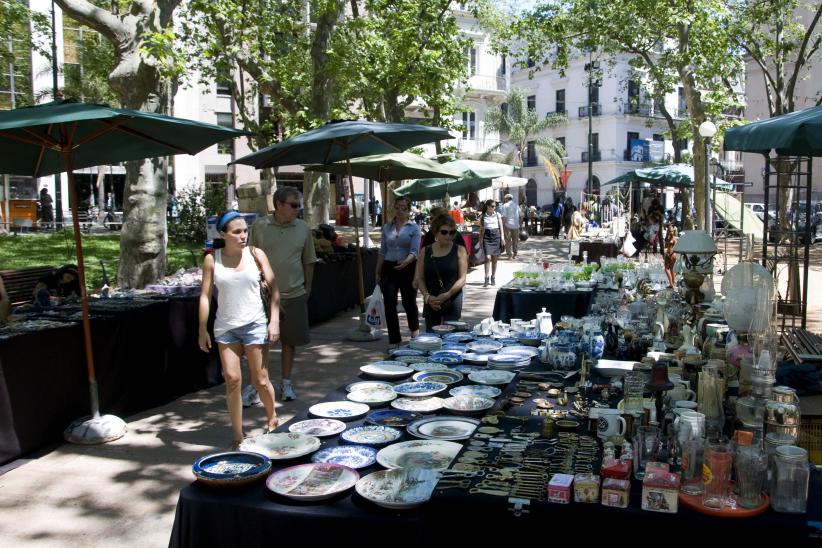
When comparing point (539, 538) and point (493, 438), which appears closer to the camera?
point (539, 538)

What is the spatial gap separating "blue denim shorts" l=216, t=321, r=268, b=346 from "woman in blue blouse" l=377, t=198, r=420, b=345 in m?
2.99

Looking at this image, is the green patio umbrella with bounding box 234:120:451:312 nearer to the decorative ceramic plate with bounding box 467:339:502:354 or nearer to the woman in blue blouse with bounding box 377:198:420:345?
the woman in blue blouse with bounding box 377:198:420:345

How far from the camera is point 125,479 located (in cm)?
443

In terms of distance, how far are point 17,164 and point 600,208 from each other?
29.1 metres

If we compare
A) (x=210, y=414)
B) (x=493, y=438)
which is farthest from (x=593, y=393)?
(x=210, y=414)

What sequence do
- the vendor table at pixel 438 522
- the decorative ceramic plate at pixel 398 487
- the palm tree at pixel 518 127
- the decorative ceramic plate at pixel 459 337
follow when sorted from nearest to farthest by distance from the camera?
the vendor table at pixel 438 522 < the decorative ceramic plate at pixel 398 487 < the decorative ceramic plate at pixel 459 337 < the palm tree at pixel 518 127

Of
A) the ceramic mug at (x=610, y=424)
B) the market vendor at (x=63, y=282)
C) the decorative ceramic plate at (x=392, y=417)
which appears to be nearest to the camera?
the ceramic mug at (x=610, y=424)

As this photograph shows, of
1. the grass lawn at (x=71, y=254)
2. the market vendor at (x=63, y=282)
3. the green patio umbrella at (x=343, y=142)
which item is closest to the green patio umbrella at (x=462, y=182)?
the grass lawn at (x=71, y=254)

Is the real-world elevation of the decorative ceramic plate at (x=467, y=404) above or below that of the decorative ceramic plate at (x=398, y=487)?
above

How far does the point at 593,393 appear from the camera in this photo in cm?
330

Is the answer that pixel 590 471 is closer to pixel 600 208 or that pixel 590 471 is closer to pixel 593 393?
pixel 593 393

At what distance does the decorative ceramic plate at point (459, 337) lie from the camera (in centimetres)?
489

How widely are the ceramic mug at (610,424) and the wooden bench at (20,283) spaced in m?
6.97

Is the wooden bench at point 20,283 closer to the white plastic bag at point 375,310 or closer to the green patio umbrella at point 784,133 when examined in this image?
the white plastic bag at point 375,310
